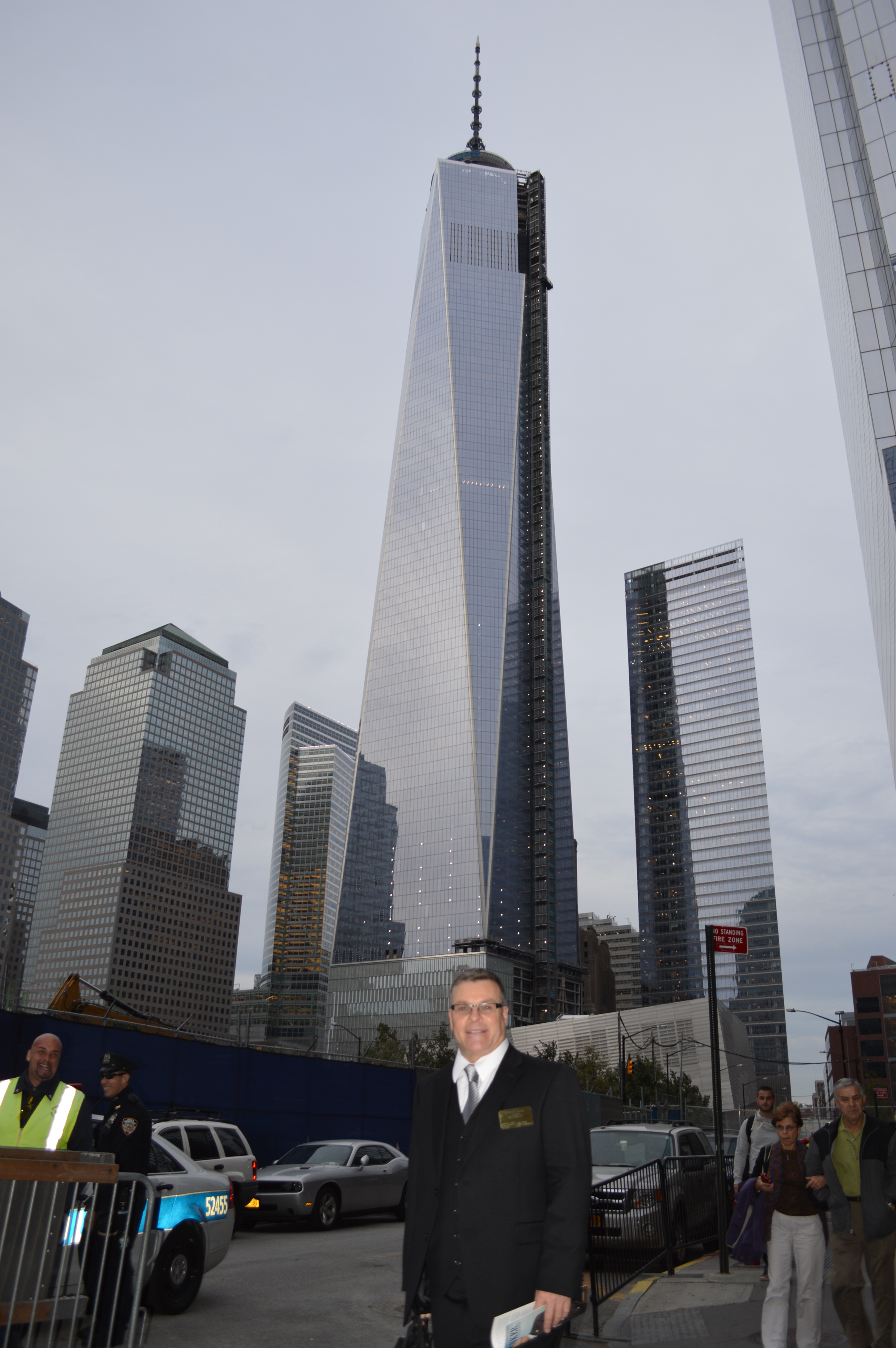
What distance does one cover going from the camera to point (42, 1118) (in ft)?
20.7

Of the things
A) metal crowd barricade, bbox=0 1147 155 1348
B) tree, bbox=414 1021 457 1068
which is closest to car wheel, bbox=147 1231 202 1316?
metal crowd barricade, bbox=0 1147 155 1348

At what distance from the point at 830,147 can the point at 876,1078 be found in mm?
111257

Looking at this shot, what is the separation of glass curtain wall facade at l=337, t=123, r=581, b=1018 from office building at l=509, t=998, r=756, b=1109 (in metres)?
24.4

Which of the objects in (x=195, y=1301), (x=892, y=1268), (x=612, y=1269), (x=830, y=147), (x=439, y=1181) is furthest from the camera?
(x=830, y=147)

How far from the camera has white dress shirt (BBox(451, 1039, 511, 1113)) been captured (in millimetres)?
4254

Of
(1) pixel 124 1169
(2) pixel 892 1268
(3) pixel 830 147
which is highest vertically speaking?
(3) pixel 830 147

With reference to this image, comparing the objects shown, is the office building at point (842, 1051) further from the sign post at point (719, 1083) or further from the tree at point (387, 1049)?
the sign post at point (719, 1083)

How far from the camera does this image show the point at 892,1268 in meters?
7.48

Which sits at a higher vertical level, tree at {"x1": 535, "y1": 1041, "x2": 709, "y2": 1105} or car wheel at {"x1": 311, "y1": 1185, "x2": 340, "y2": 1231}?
tree at {"x1": 535, "y1": 1041, "x2": 709, "y2": 1105}

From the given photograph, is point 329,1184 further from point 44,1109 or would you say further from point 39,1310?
point 39,1310

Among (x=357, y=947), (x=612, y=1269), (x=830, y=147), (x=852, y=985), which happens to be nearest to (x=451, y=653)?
(x=357, y=947)

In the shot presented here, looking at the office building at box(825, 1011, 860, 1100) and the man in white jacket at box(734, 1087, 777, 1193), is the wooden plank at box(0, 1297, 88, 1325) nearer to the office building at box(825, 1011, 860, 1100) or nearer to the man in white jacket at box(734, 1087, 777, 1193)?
the man in white jacket at box(734, 1087, 777, 1193)

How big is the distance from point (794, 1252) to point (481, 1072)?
16.9 feet

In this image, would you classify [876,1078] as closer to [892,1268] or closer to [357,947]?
[357,947]
